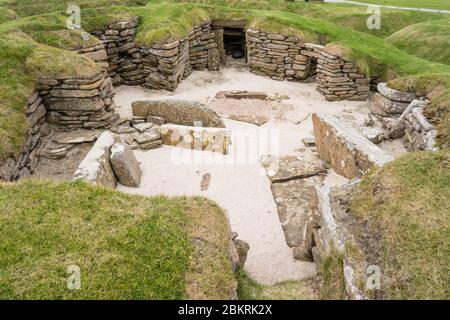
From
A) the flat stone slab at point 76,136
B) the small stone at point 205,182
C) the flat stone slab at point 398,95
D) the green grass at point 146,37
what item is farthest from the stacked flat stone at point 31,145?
the flat stone slab at point 398,95

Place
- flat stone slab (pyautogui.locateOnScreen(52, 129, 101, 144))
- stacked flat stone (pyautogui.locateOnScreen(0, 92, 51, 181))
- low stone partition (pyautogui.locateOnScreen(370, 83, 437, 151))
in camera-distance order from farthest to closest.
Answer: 1. flat stone slab (pyautogui.locateOnScreen(52, 129, 101, 144))
2. low stone partition (pyautogui.locateOnScreen(370, 83, 437, 151))
3. stacked flat stone (pyautogui.locateOnScreen(0, 92, 51, 181))

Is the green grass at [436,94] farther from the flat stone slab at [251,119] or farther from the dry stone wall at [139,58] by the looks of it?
the dry stone wall at [139,58]

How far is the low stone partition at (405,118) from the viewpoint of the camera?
37.4 ft

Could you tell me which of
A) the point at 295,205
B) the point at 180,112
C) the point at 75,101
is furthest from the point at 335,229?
the point at 75,101

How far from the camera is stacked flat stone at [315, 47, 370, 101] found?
1845 cm

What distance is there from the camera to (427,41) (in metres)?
22.2

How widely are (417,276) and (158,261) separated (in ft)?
13.2

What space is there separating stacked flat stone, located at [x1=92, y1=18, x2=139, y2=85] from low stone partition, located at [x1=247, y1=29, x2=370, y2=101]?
7279mm

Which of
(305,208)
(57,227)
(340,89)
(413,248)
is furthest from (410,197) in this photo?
(340,89)

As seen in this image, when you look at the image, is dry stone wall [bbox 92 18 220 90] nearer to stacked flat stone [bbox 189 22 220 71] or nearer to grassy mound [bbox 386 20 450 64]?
stacked flat stone [bbox 189 22 220 71]

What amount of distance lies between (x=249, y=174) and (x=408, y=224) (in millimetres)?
6061

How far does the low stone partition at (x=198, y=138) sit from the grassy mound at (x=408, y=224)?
6176 mm

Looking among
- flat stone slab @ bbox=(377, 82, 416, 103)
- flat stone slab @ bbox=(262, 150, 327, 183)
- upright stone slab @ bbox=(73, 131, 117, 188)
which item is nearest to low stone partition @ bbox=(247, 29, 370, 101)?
flat stone slab @ bbox=(377, 82, 416, 103)

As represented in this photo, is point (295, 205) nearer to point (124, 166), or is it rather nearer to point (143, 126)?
point (124, 166)
